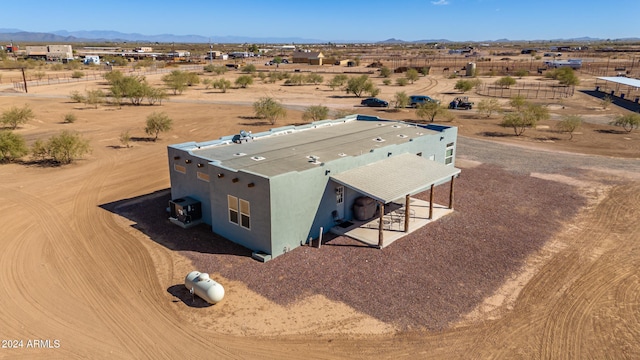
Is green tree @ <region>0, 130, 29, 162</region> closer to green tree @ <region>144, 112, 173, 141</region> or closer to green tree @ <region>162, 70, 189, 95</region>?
green tree @ <region>144, 112, 173, 141</region>

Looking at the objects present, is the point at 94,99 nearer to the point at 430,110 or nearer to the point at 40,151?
the point at 40,151

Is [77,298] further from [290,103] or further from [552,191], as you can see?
[290,103]

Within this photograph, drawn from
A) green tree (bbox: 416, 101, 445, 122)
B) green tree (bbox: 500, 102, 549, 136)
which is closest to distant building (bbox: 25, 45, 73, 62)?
green tree (bbox: 416, 101, 445, 122)

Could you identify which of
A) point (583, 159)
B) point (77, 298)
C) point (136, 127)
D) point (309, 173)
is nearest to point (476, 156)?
point (583, 159)

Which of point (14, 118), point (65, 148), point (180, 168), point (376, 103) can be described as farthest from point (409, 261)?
point (14, 118)

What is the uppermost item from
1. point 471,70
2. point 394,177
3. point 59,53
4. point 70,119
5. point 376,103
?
point 59,53

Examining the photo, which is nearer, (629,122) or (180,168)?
Answer: (180,168)

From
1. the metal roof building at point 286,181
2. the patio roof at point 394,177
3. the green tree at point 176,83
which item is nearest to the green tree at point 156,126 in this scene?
the metal roof building at point 286,181
